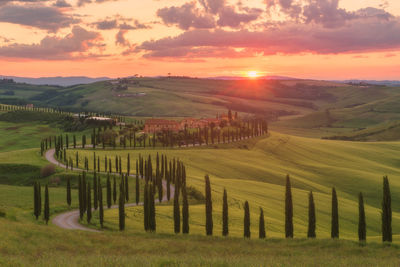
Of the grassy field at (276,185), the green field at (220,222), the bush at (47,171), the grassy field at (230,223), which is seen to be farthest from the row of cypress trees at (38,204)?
the bush at (47,171)

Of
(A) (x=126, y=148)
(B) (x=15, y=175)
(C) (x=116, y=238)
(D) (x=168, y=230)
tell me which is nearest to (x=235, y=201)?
(D) (x=168, y=230)

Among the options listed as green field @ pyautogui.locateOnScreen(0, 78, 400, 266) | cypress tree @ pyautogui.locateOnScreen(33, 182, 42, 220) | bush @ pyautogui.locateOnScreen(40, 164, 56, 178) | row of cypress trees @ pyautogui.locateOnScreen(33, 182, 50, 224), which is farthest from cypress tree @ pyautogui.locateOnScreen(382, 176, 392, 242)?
bush @ pyautogui.locateOnScreen(40, 164, 56, 178)

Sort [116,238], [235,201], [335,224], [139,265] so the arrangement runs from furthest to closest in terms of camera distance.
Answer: [235,201] < [335,224] < [116,238] < [139,265]

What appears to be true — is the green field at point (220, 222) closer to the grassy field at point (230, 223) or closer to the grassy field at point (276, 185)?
the grassy field at point (230, 223)

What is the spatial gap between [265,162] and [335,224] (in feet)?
354

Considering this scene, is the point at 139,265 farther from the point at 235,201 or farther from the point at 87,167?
the point at 87,167

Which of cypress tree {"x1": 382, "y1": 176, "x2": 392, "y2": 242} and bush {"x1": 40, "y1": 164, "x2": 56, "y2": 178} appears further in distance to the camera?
bush {"x1": 40, "y1": 164, "x2": 56, "y2": 178}

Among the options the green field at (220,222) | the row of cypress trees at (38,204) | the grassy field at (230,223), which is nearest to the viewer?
the grassy field at (230,223)

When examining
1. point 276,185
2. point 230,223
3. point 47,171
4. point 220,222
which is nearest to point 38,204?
point 220,222

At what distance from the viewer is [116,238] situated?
56.6 meters

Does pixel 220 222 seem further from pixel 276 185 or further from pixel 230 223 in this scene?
pixel 276 185

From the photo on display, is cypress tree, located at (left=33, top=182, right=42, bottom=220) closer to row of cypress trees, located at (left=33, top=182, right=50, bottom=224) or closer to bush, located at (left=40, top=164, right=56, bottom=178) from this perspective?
Answer: row of cypress trees, located at (left=33, top=182, right=50, bottom=224)

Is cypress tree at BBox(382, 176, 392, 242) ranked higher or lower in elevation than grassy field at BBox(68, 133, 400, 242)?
higher

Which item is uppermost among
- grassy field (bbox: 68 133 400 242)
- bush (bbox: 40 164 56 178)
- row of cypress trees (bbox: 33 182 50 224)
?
row of cypress trees (bbox: 33 182 50 224)
